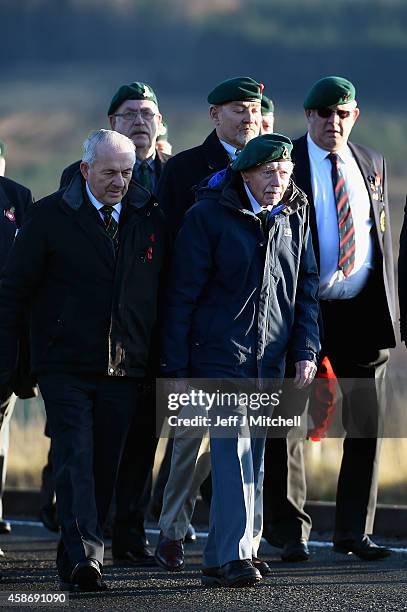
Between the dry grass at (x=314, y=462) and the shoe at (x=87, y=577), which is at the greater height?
the dry grass at (x=314, y=462)

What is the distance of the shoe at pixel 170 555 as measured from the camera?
29.6 ft

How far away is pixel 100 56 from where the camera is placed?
41469 mm

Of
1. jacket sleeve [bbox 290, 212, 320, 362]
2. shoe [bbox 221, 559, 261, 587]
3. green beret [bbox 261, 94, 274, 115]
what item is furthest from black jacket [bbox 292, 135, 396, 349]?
shoe [bbox 221, 559, 261, 587]

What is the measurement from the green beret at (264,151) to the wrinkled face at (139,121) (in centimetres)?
174

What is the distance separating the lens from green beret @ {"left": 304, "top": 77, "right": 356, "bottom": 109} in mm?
9406

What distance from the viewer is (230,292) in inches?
330

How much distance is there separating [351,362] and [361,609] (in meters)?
2.07

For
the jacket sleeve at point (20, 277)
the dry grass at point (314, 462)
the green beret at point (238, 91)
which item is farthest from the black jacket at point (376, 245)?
the dry grass at point (314, 462)

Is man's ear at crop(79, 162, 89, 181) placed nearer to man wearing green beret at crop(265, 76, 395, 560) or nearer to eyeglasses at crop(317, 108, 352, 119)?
man wearing green beret at crop(265, 76, 395, 560)

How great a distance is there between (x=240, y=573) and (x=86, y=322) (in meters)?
1.25

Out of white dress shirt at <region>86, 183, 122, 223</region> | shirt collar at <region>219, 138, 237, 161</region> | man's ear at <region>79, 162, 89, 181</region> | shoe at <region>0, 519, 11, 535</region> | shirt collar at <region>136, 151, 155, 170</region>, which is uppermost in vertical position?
shirt collar at <region>136, 151, 155, 170</region>

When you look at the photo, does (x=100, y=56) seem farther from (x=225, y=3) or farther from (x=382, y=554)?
(x=382, y=554)

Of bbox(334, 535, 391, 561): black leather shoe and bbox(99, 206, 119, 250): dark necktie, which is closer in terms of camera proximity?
bbox(99, 206, 119, 250): dark necktie

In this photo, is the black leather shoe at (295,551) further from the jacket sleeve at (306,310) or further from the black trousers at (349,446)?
the jacket sleeve at (306,310)
